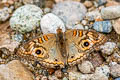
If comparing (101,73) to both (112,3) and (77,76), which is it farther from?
(112,3)

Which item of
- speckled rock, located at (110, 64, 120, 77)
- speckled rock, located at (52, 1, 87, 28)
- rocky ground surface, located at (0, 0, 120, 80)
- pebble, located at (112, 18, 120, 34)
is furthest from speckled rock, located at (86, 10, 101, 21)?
speckled rock, located at (110, 64, 120, 77)

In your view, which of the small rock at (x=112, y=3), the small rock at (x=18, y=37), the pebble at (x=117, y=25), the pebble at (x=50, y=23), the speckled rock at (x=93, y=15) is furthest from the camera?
the small rock at (x=112, y=3)

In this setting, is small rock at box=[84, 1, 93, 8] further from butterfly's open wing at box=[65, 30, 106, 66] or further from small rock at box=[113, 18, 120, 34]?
butterfly's open wing at box=[65, 30, 106, 66]

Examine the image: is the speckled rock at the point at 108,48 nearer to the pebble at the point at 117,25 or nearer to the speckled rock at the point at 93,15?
the pebble at the point at 117,25

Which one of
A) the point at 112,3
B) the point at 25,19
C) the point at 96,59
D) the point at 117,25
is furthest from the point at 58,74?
the point at 112,3

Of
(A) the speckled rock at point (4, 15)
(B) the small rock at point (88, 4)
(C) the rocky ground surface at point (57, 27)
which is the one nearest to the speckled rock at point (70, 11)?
(C) the rocky ground surface at point (57, 27)

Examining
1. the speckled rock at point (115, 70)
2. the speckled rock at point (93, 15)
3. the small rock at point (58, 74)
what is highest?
the speckled rock at point (93, 15)
